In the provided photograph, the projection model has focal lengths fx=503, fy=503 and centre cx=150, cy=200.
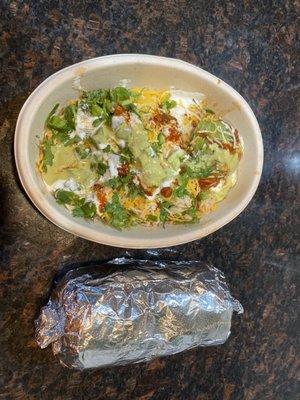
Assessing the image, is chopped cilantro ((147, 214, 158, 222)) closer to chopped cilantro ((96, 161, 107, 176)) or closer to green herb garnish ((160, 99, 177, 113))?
chopped cilantro ((96, 161, 107, 176))

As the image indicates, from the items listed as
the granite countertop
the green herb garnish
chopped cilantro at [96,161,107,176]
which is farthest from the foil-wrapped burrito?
the green herb garnish

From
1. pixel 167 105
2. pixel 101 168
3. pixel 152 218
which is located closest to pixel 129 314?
pixel 152 218

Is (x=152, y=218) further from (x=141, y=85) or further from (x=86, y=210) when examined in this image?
(x=141, y=85)

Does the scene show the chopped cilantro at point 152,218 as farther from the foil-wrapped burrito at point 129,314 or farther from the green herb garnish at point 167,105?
the green herb garnish at point 167,105

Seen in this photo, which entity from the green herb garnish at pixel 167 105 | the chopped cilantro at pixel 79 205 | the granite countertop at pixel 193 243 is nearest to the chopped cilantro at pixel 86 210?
the chopped cilantro at pixel 79 205

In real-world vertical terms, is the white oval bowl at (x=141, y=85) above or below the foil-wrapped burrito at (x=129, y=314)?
above

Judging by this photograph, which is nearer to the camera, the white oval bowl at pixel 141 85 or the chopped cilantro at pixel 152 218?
the white oval bowl at pixel 141 85
